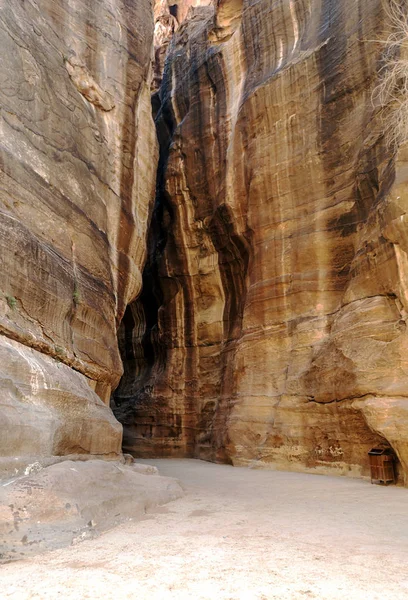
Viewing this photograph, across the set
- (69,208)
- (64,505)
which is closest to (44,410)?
(64,505)

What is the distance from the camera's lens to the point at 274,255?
43.8 ft

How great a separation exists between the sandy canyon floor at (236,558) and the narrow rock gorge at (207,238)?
181cm

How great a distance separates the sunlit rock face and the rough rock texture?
29.6 inches

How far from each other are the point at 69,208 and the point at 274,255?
6160mm

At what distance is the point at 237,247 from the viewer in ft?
50.1

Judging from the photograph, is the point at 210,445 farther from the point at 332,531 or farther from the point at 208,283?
the point at 332,531

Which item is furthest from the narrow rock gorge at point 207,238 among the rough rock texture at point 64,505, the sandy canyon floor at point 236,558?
the sandy canyon floor at point 236,558

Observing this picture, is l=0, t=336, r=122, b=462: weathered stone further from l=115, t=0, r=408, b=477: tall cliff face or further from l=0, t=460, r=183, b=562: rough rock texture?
l=115, t=0, r=408, b=477: tall cliff face

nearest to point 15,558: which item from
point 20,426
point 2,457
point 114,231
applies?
point 2,457

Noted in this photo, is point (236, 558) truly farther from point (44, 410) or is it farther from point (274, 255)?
point (274, 255)

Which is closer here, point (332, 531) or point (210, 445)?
point (332, 531)

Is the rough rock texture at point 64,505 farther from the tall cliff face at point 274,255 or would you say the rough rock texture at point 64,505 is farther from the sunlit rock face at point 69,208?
the tall cliff face at point 274,255

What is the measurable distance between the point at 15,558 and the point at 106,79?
39.2 feet

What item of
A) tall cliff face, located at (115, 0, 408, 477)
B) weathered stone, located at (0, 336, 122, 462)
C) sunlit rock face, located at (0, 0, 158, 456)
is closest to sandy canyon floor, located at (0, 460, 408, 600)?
weathered stone, located at (0, 336, 122, 462)
